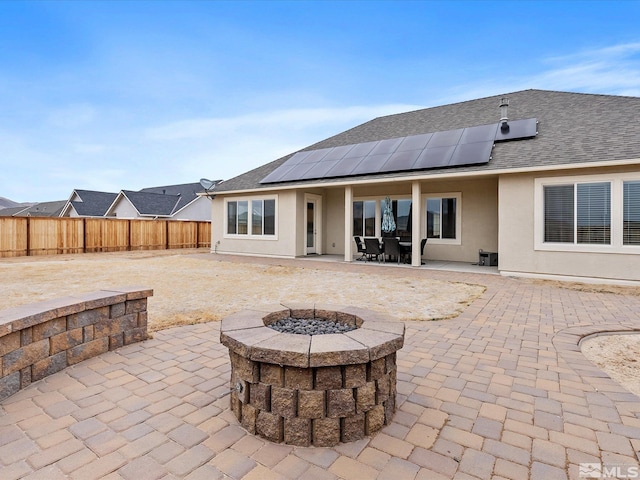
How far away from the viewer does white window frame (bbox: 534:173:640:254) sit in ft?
24.3

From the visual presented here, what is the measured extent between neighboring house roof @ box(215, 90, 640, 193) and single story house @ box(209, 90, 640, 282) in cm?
5

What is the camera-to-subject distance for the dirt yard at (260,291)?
Answer: 12.9 feet

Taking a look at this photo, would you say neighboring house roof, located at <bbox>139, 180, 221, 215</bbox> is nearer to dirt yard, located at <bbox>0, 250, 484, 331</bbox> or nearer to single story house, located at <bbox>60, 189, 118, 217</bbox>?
single story house, located at <bbox>60, 189, 118, 217</bbox>

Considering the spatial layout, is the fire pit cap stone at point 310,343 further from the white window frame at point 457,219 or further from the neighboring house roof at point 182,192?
the neighboring house roof at point 182,192

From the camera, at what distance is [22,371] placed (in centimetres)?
257

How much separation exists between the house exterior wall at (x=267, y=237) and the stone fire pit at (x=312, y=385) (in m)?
10.6

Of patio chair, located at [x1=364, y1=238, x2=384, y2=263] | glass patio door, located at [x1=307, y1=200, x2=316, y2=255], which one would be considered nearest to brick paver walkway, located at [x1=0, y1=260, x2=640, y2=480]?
patio chair, located at [x1=364, y1=238, x2=384, y2=263]

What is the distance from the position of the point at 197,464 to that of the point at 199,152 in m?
29.2

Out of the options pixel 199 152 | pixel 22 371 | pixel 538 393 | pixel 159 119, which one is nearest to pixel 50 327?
pixel 22 371

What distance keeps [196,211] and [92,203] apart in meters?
9.72

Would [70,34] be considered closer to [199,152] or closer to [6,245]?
[6,245]

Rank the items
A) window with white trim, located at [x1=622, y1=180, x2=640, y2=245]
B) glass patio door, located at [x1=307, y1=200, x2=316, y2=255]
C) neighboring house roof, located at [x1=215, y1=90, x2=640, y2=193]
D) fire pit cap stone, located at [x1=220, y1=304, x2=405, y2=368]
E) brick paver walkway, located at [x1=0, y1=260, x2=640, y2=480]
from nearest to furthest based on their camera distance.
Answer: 1. brick paver walkway, located at [x1=0, y1=260, x2=640, y2=480]
2. fire pit cap stone, located at [x1=220, y1=304, x2=405, y2=368]
3. window with white trim, located at [x1=622, y1=180, x2=640, y2=245]
4. neighboring house roof, located at [x1=215, y1=90, x2=640, y2=193]
5. glass patio door, located at [x1=307, y1=200, x2=316, y2=255]

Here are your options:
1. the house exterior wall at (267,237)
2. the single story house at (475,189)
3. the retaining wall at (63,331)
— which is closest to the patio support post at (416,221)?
→ the single story house at (475,189)

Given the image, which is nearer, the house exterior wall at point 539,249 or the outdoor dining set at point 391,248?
the house exterior wall at point 539,249
